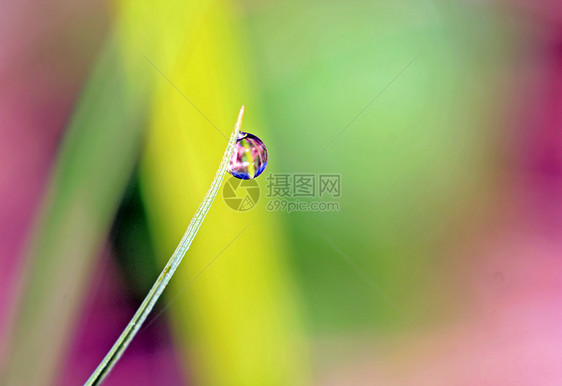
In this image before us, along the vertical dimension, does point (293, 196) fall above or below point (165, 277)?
above

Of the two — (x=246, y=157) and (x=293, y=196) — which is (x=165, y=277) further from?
(x=293, y=196)

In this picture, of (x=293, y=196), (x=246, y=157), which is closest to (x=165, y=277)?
(x=246, y=157)

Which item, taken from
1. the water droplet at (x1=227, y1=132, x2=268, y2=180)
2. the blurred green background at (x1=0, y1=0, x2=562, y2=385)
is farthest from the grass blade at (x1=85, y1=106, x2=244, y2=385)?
the blurred green background at (x1=0, y1=0, x2=562, y2=385)

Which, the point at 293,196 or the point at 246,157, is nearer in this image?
the point at 246,157

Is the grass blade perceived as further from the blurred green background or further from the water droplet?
the blurred green background

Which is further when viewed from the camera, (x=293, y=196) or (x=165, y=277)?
(x=293, y=196)

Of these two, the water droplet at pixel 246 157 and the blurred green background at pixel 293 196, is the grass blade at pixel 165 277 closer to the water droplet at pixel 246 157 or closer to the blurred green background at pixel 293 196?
the water droplet at pixel 246 157

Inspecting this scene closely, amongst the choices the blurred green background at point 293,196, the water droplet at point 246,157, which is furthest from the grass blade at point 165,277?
the blurred green background at point 293,196

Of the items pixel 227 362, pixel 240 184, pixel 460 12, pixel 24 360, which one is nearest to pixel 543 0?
pixel 460 12
